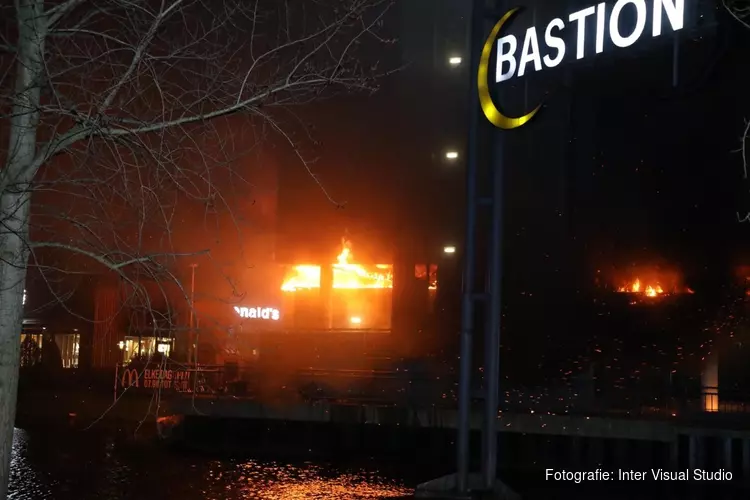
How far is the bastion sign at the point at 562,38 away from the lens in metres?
10.6

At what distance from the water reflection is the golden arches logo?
9.23 metres

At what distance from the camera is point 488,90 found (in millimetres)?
12258

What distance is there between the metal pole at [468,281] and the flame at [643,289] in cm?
2454

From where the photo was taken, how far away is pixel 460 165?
44.6 m

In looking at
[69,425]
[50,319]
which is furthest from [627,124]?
[50,319]

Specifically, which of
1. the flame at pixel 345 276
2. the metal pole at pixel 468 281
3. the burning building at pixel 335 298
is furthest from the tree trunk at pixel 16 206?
the burning building at pixel 335 298

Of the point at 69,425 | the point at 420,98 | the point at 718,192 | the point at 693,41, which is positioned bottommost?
the point at 69,425

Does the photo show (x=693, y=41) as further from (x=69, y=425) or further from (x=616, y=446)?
(x=69, y=425)

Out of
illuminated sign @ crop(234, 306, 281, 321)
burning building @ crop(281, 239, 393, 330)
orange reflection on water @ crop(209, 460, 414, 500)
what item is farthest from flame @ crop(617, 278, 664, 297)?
illuminated sign @ crop(234, 306, 281, 321)

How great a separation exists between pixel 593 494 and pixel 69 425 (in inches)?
713

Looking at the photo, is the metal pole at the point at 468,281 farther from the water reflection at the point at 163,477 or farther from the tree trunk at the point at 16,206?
the tree trunk at the point at 16,206

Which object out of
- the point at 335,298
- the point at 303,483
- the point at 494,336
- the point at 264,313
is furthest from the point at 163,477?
the point at 335,298

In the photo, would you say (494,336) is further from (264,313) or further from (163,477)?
(264,313)

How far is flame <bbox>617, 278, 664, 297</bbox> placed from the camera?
3434 centimetres
